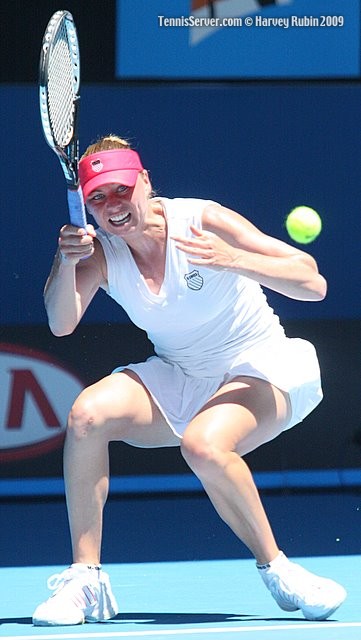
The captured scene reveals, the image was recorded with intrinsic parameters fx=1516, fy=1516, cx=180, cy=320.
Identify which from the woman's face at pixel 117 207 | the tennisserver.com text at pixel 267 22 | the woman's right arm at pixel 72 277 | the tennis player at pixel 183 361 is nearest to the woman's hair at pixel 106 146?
the tennis player at pixel 183 361

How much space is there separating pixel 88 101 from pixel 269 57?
0.85 metres

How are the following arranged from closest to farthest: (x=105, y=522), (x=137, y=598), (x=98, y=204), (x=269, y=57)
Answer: (x=98, y=204) < (x=137, y=598) < (x=105, y=522) < (x=269, y=57)

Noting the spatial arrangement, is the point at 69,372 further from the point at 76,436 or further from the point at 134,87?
the point at 76,436

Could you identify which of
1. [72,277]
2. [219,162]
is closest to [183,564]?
[72,277]

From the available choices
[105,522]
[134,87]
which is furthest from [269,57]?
[105,522]

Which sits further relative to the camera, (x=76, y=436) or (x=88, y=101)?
(x=88, y=101)

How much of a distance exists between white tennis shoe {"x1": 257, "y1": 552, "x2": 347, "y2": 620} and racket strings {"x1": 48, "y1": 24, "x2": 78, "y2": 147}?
53.3 inches

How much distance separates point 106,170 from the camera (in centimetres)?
437

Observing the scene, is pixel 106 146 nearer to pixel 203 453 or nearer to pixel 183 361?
pixel 183 361

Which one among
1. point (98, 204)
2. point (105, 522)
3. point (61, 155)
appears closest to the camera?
point (61, 155)

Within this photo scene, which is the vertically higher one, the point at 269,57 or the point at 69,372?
the point at 269,57

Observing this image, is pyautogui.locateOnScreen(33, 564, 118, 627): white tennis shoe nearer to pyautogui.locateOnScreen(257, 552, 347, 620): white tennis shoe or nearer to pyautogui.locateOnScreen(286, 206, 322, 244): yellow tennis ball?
pyautogui.locateOnScreen(257, 552, 347, 620): white tennis shoe

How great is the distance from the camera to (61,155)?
4125mm

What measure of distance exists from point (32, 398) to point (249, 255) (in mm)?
2996
